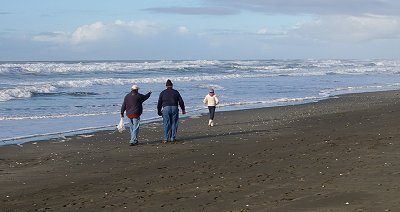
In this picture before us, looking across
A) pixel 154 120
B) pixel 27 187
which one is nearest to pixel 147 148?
pixel 27 187

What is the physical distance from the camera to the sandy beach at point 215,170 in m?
7.82

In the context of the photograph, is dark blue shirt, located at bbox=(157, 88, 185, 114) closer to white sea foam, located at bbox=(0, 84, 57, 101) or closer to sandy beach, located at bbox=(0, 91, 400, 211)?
sandy beach, located at bbox=(0, 91, 400, 211)

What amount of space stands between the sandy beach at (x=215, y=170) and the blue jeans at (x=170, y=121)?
0.32 m

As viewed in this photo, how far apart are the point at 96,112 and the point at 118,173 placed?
12.9 metres

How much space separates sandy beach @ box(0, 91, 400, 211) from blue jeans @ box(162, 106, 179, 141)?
319mm

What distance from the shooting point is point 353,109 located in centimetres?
2306

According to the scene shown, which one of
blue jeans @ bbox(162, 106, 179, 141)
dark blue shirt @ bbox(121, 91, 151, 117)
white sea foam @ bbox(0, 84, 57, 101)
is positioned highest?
dark blue shirt @ bbox(121, 91, 151, 117)

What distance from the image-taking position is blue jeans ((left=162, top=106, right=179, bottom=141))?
49.2 feet

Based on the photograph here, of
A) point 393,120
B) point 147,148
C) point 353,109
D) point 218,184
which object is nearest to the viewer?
point 218,184

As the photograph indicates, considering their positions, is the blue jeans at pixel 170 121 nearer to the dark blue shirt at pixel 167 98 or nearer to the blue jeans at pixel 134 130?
the dark blue shirt at pixel 167 98

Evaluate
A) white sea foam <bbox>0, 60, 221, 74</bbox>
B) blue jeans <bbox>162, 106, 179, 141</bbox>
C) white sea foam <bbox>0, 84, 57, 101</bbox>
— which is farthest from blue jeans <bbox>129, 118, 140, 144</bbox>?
white sea foam <bbox>0, 60, 221, 74</bbox>

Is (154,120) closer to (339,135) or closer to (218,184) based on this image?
(339,135)

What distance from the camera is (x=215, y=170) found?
407 inches

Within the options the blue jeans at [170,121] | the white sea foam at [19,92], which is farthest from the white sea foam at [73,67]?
the blue jeans at [170,121]
